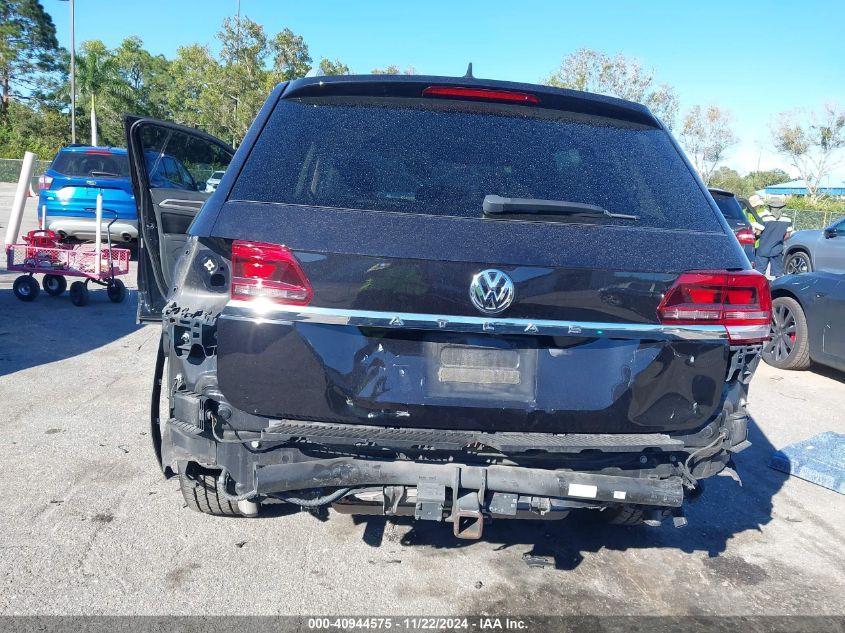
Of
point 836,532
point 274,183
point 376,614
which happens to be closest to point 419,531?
point 376,614

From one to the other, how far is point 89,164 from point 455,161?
39.5ft

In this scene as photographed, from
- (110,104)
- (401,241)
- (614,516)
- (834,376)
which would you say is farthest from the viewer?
(110,104)

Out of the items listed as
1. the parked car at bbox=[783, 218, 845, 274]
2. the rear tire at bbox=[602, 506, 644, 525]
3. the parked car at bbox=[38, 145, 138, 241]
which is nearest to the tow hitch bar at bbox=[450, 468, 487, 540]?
the rear tire at bbox=[602, 506, 644, 525]

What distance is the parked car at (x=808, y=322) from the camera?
684 centimetres

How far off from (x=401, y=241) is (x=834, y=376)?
6.87 meters

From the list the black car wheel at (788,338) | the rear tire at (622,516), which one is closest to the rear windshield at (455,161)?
the rear tire at (622,516)

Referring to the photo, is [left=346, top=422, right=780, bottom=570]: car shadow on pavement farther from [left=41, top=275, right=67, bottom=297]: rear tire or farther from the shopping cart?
[left=41, top=275, right=67, bottom=297]: rear tire

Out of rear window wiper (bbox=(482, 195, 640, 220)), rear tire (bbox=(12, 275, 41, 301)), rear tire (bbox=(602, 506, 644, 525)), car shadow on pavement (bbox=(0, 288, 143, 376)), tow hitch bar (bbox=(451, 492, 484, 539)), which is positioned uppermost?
rear window wiper (bbox=(482, 195, 640, 220))

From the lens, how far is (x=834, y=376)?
7.59 m

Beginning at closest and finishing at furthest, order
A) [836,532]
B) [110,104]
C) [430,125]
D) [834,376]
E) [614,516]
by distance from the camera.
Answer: [430,125], [614,516], [836,532], [834,376], [110,104]

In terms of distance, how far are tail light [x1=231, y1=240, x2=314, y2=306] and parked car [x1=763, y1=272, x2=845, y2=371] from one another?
6.12 meters

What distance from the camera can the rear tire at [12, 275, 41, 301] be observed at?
29.8 feet

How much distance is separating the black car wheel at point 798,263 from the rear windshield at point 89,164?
42.7ft

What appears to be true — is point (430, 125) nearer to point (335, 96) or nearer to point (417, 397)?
point (335, 96)
